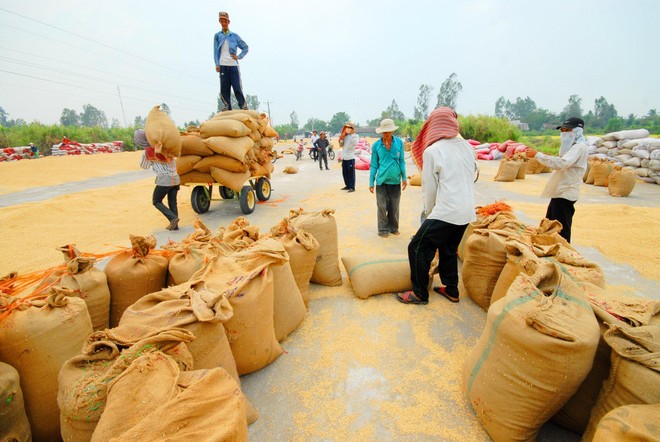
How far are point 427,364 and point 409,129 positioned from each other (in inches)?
1253

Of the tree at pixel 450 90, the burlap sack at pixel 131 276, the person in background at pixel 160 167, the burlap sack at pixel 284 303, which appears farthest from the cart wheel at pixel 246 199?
the tree at pixel 450 90

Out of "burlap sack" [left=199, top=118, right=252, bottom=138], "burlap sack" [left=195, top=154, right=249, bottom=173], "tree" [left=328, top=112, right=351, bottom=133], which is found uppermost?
"tree" [left=328, top=112, right=351, bottom=133]

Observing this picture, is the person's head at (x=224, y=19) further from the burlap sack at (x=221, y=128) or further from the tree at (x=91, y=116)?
the tree at (x=91, y=116)

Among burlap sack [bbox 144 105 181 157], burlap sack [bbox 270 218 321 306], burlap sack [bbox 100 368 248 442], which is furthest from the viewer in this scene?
burlap sack [bbox 144 105 181 157]

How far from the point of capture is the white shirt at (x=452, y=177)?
A: 94.3 inches

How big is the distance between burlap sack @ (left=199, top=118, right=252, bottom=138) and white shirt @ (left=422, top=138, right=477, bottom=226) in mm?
3434

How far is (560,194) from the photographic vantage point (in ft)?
11.0

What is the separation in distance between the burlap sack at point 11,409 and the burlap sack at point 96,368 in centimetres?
30

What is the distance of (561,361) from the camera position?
50.3 inches

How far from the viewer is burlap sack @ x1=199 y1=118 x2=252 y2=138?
192 inches

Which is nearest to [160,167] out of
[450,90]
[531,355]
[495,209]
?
[495,209]

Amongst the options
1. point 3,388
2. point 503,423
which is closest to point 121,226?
point 3,388

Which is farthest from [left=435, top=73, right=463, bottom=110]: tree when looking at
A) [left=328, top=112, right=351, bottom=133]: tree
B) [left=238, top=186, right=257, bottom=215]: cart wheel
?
[left=238, top=186, right=257, bottom=215]: cart wheel

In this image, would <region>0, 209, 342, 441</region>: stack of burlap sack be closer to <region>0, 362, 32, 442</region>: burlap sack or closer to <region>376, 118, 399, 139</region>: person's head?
<region>0, 362, 32, 442</region>: burlap sack
